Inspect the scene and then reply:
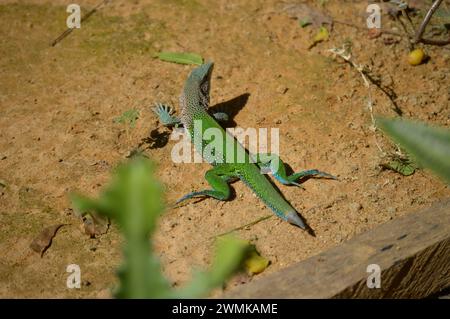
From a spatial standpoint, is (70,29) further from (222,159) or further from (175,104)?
(222,159)

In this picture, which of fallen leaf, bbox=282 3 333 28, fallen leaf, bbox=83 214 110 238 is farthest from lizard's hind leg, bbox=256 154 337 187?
fallen leaf, bbox=282 3 333 28

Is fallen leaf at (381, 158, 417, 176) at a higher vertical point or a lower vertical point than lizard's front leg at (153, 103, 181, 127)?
higher

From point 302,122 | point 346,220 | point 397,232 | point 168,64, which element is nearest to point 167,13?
point 168,64

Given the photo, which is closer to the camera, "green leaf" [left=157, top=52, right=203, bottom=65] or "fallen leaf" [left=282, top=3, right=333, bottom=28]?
"green leaf" [left=157, top=52, right=203, bottom=65]

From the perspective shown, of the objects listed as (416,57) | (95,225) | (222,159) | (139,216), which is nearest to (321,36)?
(416,57)

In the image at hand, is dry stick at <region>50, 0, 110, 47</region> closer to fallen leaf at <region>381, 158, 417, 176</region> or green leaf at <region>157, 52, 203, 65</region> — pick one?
green leaf at <region>157, 52, 203, 65</region>
